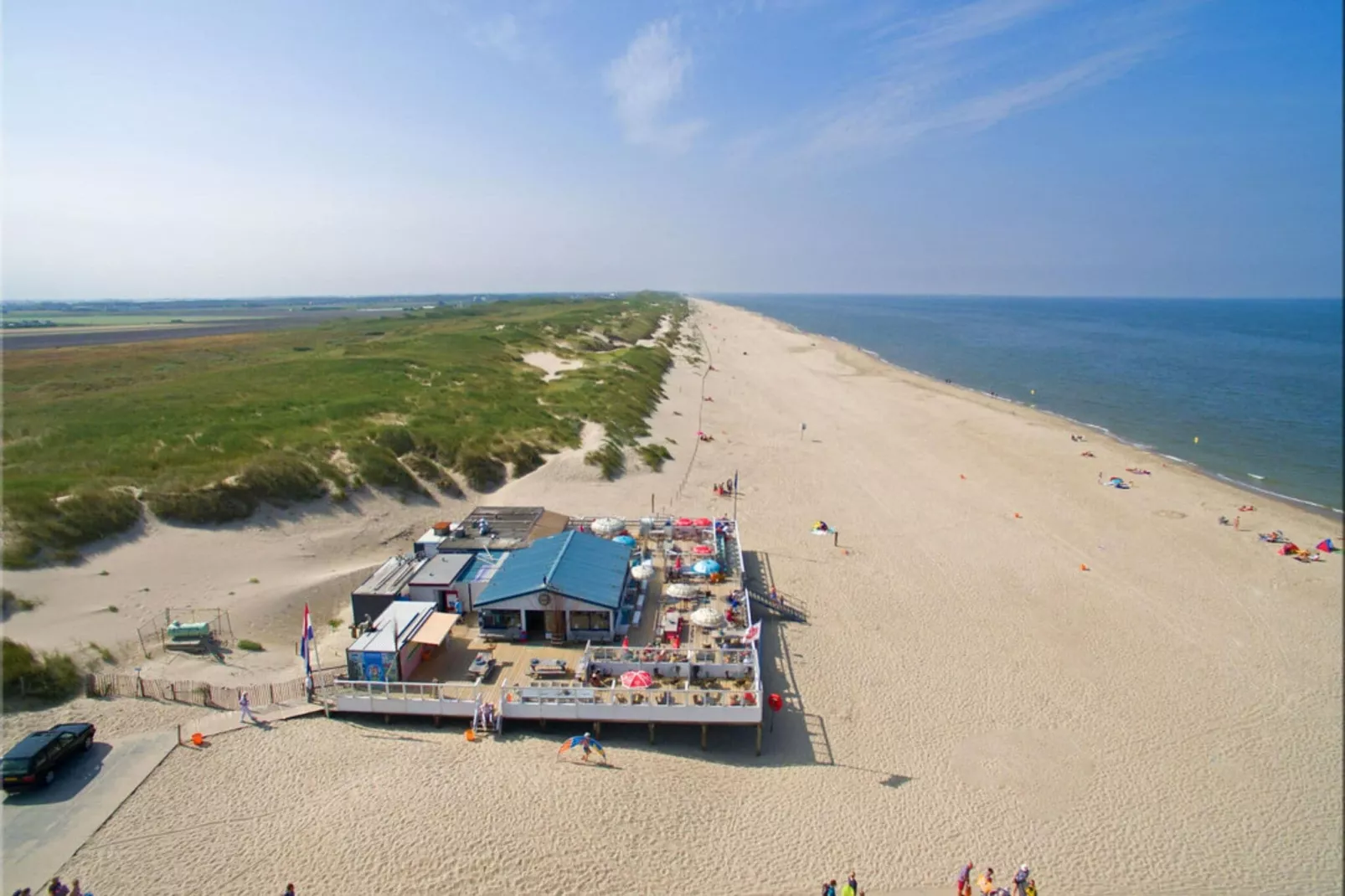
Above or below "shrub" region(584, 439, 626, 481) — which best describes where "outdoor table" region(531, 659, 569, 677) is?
below

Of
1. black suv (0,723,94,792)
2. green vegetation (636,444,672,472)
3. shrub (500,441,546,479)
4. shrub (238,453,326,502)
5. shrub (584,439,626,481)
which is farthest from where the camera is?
green vegetation (636,444,672,472)

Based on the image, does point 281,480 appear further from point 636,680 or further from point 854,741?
point 854,741

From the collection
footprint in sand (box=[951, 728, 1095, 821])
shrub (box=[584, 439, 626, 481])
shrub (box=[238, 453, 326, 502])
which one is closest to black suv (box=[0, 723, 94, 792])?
shrub (box=[238, 453, 326, 502])

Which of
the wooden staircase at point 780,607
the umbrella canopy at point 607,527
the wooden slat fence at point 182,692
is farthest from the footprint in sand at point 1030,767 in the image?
the wooden slat fence at point 182,692

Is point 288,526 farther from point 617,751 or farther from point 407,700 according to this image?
point 617,751

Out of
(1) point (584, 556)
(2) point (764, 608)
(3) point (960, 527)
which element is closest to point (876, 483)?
(3) point (960, 527)

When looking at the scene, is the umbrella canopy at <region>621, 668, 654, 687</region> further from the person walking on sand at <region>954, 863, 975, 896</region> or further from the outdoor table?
the person walking on sand at <region>954, 863, 975, 896</region>

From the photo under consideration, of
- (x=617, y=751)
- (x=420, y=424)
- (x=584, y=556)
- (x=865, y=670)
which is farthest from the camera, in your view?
(x=420, y=424)
